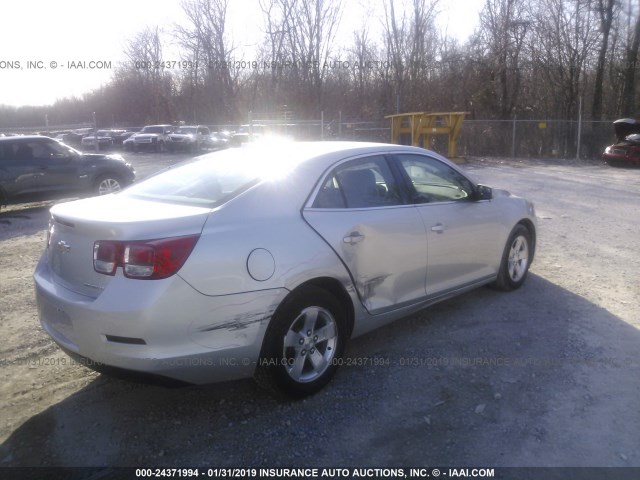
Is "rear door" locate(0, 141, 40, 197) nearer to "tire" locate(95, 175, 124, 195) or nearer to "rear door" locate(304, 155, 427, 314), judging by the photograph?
→ "tire" locate(95, 175, 124, 195)

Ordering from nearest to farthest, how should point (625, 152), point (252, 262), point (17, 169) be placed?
point (252, 262), point (17, 169), point (625, 152)

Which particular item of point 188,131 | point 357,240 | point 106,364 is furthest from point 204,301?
point 188,131

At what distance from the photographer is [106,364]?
9.94 feet

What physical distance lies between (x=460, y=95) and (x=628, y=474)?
31.2 m

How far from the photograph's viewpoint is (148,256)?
292 centimetres

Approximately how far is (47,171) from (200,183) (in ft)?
30.4

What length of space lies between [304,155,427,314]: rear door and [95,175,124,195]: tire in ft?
31.7

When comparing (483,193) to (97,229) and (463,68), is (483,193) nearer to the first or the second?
(97,229)

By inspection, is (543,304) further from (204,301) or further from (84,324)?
(84,324)

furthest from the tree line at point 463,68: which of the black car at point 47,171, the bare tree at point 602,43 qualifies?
the black car at point 47,171

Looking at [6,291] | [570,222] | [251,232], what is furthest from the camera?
[570,222]

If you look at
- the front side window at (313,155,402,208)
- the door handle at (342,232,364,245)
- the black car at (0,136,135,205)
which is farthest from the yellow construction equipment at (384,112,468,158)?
the door handle at (342,232,364,245)

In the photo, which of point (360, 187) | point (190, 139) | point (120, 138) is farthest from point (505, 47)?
point (360, 187)

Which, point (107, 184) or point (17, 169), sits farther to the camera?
point (107, 184)
